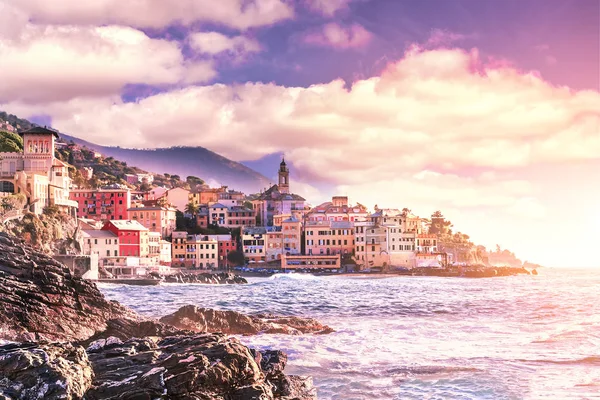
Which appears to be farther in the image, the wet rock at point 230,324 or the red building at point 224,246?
the red building at point 224,246

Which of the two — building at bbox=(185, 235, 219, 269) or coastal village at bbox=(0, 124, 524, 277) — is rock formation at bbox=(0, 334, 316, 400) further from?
building at bbox=(185, 235, 219, 269)

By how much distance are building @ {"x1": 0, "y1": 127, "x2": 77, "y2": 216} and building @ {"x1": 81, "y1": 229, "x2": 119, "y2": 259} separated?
→ 4.13 m

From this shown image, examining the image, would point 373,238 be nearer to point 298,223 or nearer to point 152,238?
point 298,223

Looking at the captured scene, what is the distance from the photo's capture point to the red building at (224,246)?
343 ft

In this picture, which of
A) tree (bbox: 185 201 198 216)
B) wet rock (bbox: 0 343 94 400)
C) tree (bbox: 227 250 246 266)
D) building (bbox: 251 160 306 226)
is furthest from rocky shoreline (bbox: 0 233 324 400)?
building (bbox: 251 160 306 226)

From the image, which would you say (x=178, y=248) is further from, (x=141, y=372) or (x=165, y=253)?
(x=141, y=372)

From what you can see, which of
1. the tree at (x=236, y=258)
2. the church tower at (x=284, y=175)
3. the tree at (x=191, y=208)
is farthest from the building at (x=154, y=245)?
the church tower at (x=284, y=175)

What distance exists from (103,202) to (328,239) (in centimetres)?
3511

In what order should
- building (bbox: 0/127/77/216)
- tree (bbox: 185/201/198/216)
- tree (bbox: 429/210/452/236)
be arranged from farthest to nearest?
tree (bbox: 429/210/452/236) < tree (bbox: 185/201/198/216) < building (bbox: 0/127/77/216)

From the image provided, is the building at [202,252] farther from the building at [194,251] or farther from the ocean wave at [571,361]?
the ocean wave at [571,361]

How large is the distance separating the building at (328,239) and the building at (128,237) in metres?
28.0

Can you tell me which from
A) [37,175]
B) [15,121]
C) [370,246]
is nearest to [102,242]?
[37,175]

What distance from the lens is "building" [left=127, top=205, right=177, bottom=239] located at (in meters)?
104

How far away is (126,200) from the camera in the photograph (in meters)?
106
